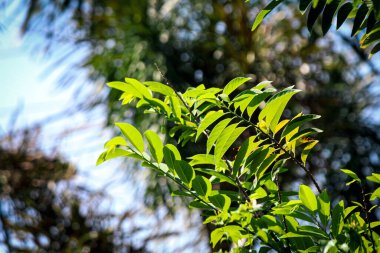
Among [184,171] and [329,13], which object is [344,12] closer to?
[329,13]

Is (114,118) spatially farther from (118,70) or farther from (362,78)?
(362,78)

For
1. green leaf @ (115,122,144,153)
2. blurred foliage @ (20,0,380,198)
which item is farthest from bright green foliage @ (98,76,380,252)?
blurred foliage @ (20,0,380,198)

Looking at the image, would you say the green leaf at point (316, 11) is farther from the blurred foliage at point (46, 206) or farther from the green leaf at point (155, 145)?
the blurred foliage at point (46, 206)

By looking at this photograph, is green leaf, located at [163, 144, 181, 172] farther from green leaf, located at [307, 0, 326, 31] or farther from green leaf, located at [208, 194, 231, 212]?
green leaf, located at [307, 0, 326, 31]

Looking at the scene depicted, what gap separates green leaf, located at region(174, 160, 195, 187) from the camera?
1.42 ft

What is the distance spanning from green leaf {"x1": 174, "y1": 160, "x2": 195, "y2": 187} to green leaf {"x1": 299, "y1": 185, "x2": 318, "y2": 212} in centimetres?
9

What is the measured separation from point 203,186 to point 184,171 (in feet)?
0.07

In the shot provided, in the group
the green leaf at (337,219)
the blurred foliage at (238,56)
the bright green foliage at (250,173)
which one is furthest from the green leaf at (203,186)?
the blurred foliage at (238,56)

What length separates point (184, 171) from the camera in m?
0.44

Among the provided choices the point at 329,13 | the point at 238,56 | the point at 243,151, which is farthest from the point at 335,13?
the point at 238,56

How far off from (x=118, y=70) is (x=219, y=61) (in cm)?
37

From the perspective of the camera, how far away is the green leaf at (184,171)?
0.43 meters

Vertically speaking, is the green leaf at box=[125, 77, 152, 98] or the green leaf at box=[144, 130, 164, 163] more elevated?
the green leaf at box=[125, 77, 152, 98]

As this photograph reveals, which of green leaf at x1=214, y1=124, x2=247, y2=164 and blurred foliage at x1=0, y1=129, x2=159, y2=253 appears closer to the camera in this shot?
green leaf at x1=214, y1=124, x2=247, y2=164
